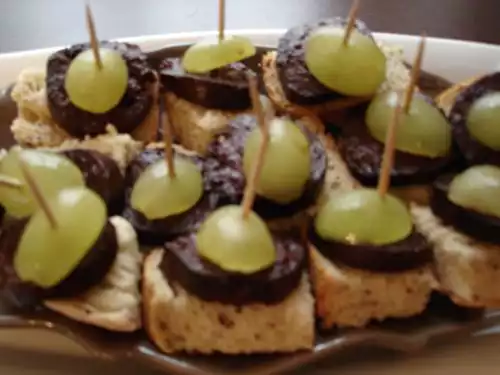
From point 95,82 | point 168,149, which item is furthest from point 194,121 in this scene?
point 168,149

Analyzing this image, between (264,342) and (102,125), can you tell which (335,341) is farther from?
(102,125)

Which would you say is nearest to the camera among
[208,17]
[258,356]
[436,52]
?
[258,356]

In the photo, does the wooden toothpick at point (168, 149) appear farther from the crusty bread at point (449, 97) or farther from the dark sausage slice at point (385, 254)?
the crusty bread at point (449, 97)

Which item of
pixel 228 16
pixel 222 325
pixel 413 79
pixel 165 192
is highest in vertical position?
pixel 413 79

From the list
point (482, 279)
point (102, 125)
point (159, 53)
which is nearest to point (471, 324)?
point (482, 279)

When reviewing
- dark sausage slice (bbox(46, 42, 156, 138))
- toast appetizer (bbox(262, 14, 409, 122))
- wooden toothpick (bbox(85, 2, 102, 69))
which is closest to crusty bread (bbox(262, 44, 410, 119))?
toast appetizer (bbox(262, 14, 409, 122))

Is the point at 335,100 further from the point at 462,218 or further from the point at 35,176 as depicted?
the point at 35,176

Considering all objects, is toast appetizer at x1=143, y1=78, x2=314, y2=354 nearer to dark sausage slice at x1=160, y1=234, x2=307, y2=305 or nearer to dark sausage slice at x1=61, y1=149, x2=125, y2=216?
dark sausage slice at x1=160, y1=234, x2=307, y2=305
